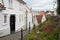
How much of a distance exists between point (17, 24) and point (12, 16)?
10.8 feet

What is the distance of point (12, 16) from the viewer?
31859 mm

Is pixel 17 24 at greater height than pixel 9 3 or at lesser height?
lesser

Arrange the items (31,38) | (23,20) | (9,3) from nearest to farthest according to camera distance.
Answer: (31,38)
(9,3)
(23,20)

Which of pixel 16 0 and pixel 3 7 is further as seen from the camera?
pixel 16 0

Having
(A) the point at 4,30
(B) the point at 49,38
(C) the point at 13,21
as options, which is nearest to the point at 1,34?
(A) the point at 4,30

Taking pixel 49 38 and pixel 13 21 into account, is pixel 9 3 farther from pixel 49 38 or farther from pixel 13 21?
pixel 49 38

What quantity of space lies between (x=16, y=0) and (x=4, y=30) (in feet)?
26.0

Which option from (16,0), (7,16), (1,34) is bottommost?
(1,34)

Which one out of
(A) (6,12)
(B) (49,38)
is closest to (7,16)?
(A) (6,12)

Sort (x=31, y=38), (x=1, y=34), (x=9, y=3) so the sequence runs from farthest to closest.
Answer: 1. (x=9, y=3)
2. (x=1, y=34)
3. (x=31, y=38)

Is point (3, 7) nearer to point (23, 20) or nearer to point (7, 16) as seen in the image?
point (7, 16)

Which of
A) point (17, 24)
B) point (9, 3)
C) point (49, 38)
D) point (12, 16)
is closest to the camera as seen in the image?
point (49, 38)

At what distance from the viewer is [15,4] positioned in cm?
3238

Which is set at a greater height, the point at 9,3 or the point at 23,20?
the point at 9,3
